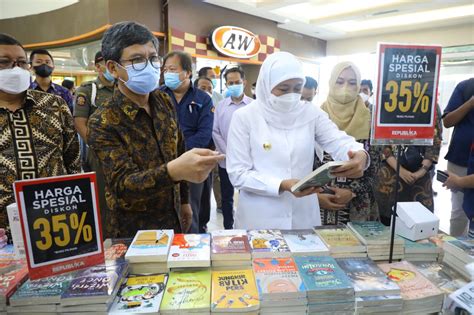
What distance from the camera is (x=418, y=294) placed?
0.89m

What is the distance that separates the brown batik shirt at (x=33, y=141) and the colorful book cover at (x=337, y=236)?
3.98 ft

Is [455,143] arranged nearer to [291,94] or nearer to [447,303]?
[291,94]

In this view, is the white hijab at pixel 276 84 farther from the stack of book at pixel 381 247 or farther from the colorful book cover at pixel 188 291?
the colorful book cover at pixel 188 291

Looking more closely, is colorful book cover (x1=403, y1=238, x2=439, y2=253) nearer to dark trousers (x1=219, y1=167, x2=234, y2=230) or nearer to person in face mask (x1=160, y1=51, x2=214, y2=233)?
person in face mask (x1=160, y1=51, x2=214, y2=233)

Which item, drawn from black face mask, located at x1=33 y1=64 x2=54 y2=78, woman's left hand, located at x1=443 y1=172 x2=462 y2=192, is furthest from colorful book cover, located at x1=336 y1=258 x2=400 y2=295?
black face mask, located at x1=33 y1=64 x2=54 y2=78

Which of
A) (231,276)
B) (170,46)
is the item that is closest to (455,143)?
(231,276)

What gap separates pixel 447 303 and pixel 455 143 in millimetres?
2173

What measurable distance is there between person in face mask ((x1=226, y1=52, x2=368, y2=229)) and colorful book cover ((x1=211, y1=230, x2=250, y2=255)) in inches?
14.4

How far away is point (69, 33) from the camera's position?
Answer: 21.3 ft

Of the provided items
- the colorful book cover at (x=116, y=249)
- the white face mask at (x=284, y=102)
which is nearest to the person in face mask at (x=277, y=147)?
the white face mask at (x=284, y=102)

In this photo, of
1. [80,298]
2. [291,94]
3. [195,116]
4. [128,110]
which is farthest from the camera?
[195,116]

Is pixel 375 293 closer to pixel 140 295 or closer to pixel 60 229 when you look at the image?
pixel 140 295

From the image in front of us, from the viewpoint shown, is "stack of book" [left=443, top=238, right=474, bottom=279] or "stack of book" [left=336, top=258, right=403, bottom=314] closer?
"stack of book" [left=336, top=258, right=403, bottom=314]

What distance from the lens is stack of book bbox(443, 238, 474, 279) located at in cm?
100
